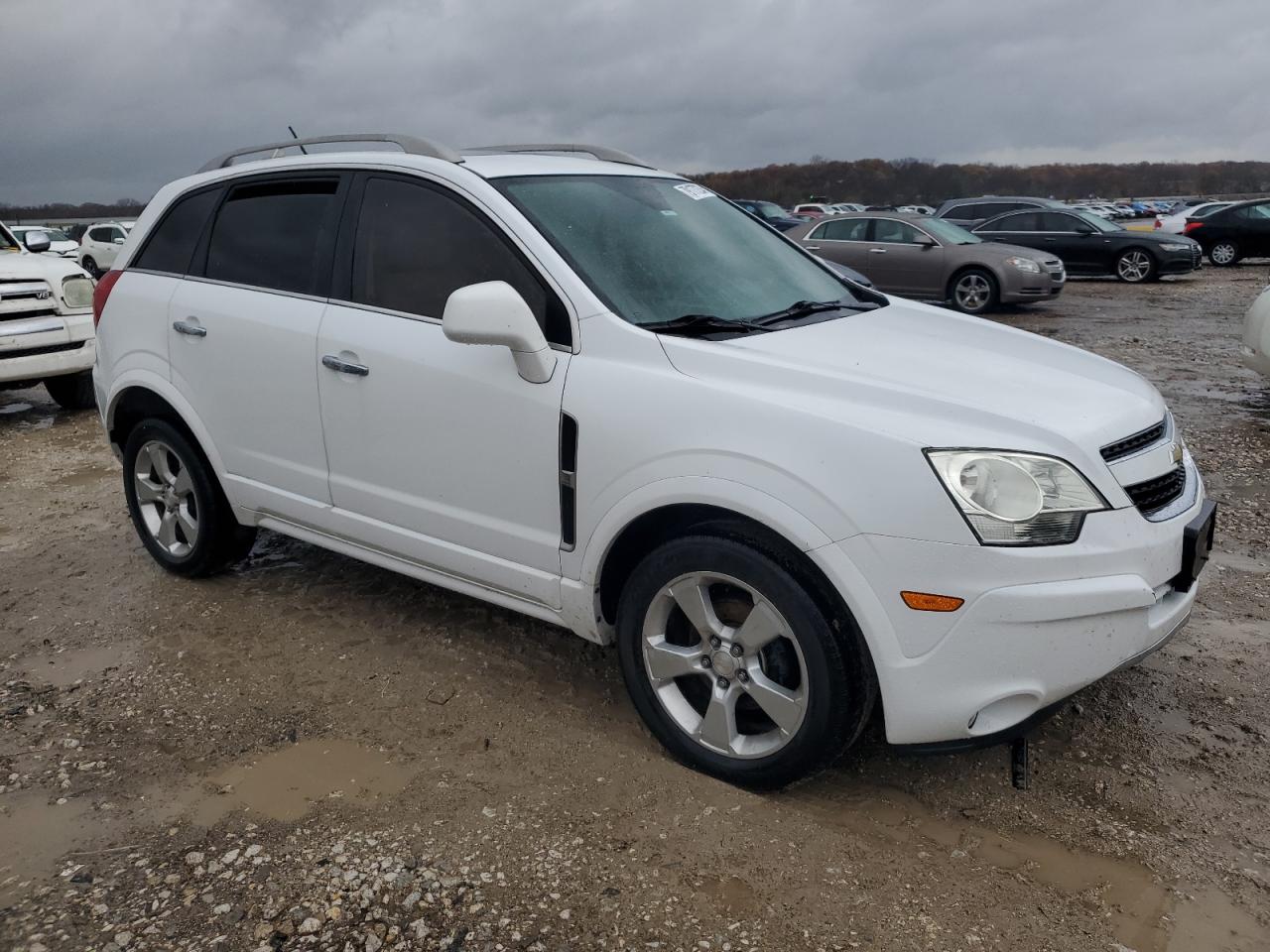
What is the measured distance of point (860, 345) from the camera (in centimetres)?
305

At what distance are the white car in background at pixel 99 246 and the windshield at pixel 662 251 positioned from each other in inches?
1003

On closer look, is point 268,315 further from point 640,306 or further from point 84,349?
point 84,349

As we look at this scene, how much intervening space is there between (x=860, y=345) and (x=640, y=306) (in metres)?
0.67

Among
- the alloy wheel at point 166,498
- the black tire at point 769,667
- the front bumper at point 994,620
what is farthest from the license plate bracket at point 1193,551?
the alloy wheel at point 166,498

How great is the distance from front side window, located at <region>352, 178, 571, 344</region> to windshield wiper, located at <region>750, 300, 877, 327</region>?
67 cm

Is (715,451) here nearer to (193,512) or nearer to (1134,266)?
(193,512)

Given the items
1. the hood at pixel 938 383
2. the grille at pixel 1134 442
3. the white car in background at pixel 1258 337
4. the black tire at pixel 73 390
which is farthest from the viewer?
the black tire at pixel 73 390

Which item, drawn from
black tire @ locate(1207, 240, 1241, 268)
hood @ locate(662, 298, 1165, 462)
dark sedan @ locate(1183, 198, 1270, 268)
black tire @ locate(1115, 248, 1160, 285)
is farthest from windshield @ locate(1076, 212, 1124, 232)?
hood @ locate(662, 298, 1165, 462)

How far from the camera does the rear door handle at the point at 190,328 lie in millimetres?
4055

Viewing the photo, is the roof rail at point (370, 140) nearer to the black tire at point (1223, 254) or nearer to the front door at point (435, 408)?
the front door at point (435, 408)

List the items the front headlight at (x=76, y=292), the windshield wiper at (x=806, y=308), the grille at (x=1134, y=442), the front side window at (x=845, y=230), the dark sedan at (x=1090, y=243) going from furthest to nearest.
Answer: the dark sedan at (x=1090, y=243), the front side window at (x=845, y=230), the front headlight at (x=76, y=292), the windshield wiper at (x=806, y=308), the grille at (x=1134, y=442)

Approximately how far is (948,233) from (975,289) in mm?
1012

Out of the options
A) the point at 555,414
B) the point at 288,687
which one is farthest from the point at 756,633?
the point at 288,687

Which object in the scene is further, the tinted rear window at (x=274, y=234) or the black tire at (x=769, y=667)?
the tinted rear window at (x=274, y=234)
